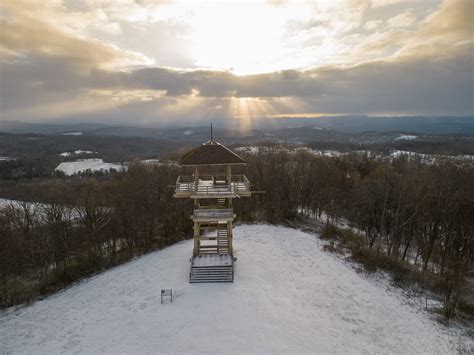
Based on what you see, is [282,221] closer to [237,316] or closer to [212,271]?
[212,271]

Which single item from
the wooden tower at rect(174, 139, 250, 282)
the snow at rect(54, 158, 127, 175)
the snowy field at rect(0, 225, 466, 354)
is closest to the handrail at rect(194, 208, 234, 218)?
the wooden tower at rect(174, 139, 250, 282)

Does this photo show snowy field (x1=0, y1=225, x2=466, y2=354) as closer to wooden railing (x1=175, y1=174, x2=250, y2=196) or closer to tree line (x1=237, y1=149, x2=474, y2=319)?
tree line (x1=237, y1=149, x2=474, y2=319)

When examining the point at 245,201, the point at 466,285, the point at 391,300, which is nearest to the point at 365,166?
the point at 245,201

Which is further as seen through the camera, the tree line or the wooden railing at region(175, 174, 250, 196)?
the tree line

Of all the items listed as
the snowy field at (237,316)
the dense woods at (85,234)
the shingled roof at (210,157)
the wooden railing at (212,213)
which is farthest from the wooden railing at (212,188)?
the dense woods at (85,234)

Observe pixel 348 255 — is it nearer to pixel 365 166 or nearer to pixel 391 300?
pixel 391 300
